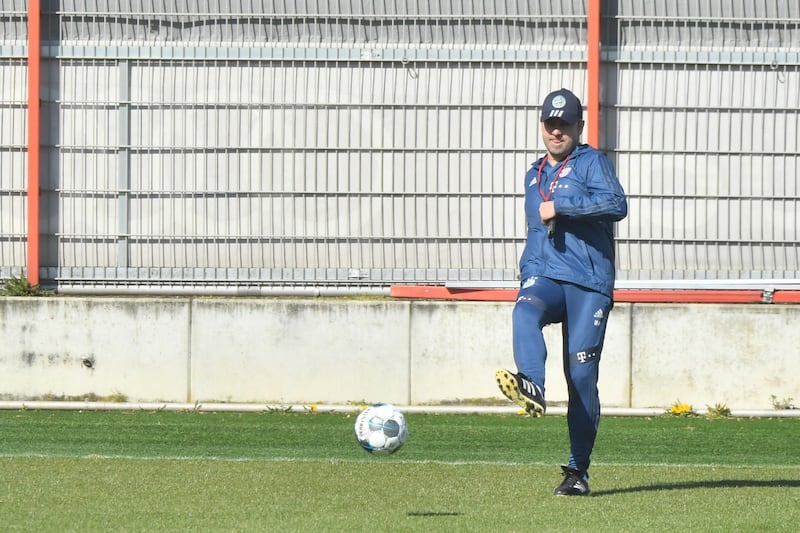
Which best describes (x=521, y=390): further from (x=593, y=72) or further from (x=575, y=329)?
(x=593, y=72)

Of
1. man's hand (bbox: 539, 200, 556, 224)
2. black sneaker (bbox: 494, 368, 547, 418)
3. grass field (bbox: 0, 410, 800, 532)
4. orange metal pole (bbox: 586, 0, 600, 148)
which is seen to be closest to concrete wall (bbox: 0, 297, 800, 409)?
grass field (bbox: 0, 410, 800, 532)

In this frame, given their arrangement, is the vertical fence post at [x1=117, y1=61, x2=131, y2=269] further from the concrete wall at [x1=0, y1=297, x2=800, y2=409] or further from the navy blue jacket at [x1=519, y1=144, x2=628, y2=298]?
the navy blue jacket at [x1=519, y1=144, x2=628, y2=298]

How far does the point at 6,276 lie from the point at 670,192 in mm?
6885

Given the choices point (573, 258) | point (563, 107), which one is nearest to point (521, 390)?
point (573, 258)

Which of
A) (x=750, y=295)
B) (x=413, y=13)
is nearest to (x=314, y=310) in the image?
(x=413, y=13)

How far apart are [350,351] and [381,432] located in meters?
6.47

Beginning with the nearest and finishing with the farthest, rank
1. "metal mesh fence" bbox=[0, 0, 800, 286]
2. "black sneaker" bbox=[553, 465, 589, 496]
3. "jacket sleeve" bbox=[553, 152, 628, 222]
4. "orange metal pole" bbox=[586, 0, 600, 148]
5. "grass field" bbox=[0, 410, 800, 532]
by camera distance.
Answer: "grass field" bbox=[0, 410, 800, 532] < "jacket sleeve" bbox=[553, 152, 628, 222] < "black sneaker" bbox=[553, 465, 589, 496] < "orange metal pole" bbox=[586, 0, 600, 148] < "metal mesh fence" bbox=[0, 0, 800, 286]

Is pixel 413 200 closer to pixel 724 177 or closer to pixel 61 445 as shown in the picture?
pixel 724 177

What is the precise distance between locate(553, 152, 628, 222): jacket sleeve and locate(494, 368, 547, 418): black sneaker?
93 centimetres

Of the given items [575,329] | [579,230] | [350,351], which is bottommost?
[350,351]

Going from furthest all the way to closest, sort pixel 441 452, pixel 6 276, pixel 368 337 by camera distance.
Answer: pixel 6 276 → pixel 368 337 → pixel 441 452

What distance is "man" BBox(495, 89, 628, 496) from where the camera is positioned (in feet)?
24.3

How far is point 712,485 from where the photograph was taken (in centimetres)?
816

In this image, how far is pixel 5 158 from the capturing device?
48.3 feet
